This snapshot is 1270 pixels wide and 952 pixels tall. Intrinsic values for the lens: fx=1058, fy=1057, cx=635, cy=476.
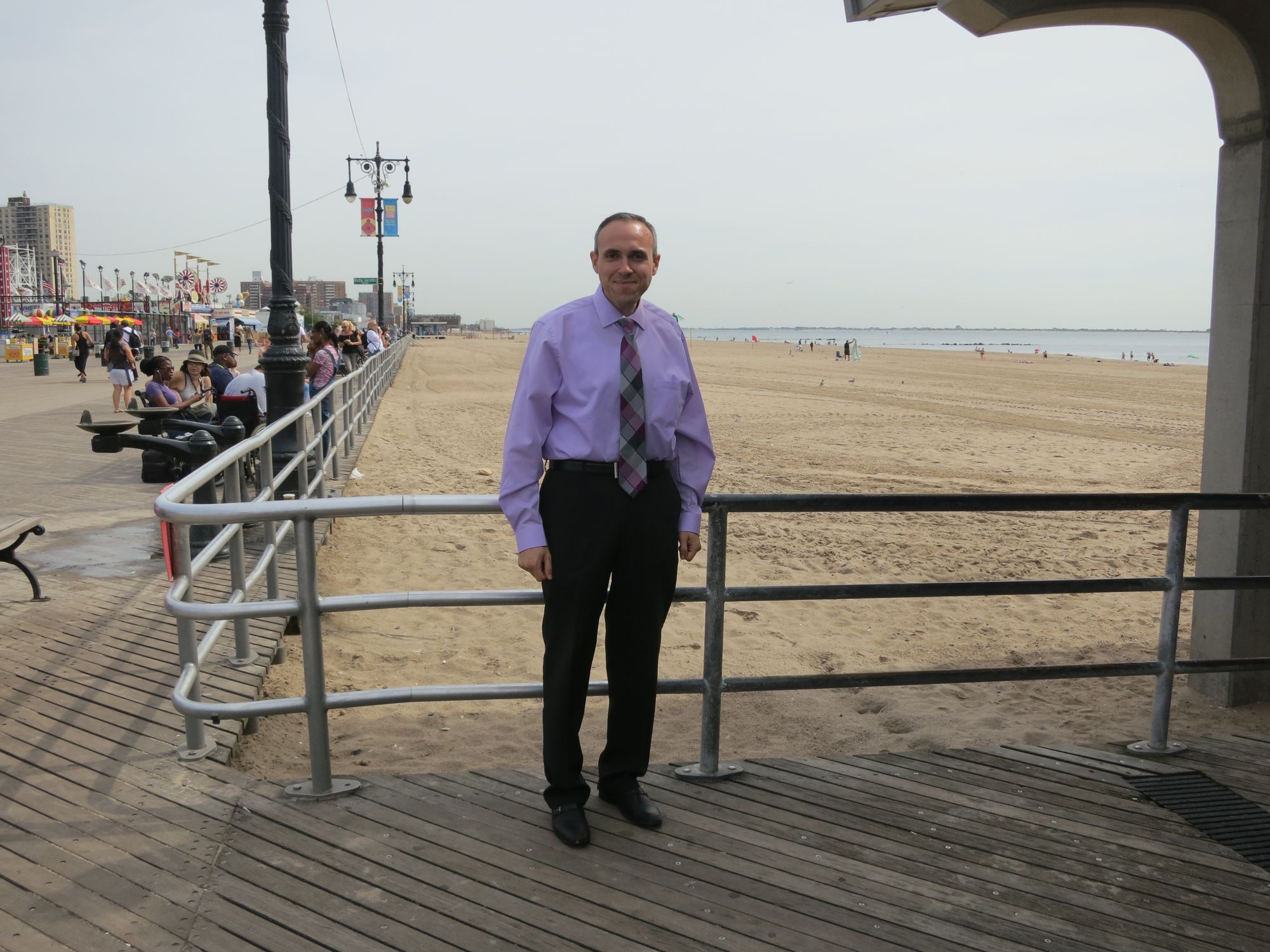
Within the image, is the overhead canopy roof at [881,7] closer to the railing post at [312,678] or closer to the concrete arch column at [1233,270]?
the concrete arch column at [1233,270]

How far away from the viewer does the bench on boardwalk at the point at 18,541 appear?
5.49m

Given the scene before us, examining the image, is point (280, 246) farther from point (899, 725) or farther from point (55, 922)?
point (55, 922)

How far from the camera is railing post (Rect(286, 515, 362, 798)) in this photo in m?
3.16

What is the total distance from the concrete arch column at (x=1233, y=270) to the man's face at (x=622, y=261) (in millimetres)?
2415

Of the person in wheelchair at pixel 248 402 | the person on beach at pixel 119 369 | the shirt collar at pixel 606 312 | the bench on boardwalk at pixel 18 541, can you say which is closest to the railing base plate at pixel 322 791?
the shirt collar at pixel 606 312

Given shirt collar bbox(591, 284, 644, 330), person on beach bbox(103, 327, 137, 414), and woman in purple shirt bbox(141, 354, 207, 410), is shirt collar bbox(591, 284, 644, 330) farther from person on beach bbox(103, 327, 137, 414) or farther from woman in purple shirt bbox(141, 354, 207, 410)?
person on beach bbox(103, 327, 137, 414)

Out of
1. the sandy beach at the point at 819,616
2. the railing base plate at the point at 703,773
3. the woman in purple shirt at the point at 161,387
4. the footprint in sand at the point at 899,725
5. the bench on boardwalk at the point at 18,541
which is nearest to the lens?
the railing base plate at the point at 703,773

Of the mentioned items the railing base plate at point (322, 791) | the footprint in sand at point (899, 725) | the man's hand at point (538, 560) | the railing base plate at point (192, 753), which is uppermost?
the man's hand at point (538, 560)

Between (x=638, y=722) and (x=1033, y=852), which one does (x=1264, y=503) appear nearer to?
(x=1033, y=852)

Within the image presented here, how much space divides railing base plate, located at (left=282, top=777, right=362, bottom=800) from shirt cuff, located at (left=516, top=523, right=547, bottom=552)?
1084mm

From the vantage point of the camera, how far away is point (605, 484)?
9.66 feet

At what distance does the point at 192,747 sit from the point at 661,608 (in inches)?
68.9

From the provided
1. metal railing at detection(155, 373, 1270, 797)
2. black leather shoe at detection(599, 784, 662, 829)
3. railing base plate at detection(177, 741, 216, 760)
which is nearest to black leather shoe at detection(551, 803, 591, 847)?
black leather shoe at detection(599, 784, 662, 829)

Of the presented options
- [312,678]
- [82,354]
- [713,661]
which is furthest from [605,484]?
[82,354]
